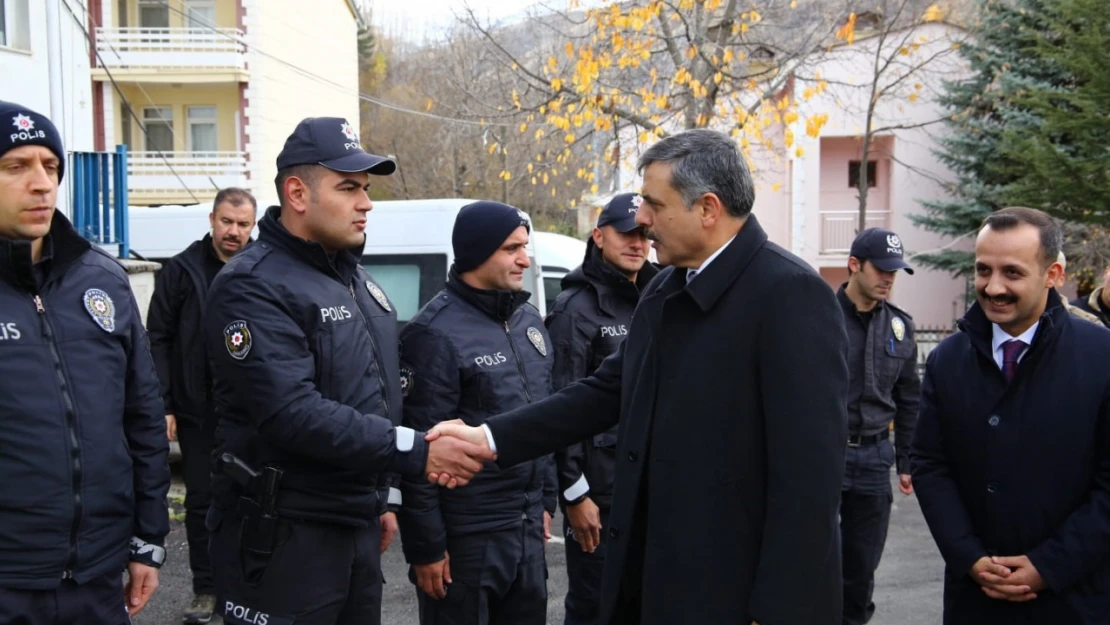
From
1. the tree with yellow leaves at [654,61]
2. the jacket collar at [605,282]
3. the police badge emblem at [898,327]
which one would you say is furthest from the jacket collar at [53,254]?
the tree with yellow leaves at [654,61]

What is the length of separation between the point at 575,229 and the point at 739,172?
109ft

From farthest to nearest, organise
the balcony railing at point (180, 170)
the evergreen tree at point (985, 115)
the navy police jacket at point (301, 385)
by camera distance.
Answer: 1. the balcony railing at point (180, 170)
2. the evergreen tree at point (985, 115)
3. the navy police jacket at point (301, 385)

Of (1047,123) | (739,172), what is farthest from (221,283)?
(1047,123)

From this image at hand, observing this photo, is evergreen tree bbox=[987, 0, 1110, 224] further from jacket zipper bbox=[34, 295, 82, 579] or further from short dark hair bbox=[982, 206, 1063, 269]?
jacket zipper bbox=[34, 295, 82, 579]

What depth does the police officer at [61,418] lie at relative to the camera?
9.86 ft

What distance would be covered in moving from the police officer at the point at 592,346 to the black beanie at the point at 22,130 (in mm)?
2525

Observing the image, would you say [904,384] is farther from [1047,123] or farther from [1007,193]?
[1007,193]

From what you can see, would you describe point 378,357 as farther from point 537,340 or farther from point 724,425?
point 724,425

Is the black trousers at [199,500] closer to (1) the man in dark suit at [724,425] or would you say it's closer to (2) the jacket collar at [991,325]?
(1) the man in dark suit at [724,425]

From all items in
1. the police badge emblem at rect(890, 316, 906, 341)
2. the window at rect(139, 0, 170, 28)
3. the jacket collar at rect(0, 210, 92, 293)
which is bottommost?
the police badge emblem at rect(890, 316, 906, 341)

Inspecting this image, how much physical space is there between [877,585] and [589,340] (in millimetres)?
3487

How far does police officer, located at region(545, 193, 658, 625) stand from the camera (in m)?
4.82

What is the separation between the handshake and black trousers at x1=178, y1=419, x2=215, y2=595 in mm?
2862

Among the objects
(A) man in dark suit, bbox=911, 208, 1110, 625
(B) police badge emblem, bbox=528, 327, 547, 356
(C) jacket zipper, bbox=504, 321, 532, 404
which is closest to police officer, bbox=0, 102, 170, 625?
(C) jacket zipper, bbox=504, 321, 532, 404
